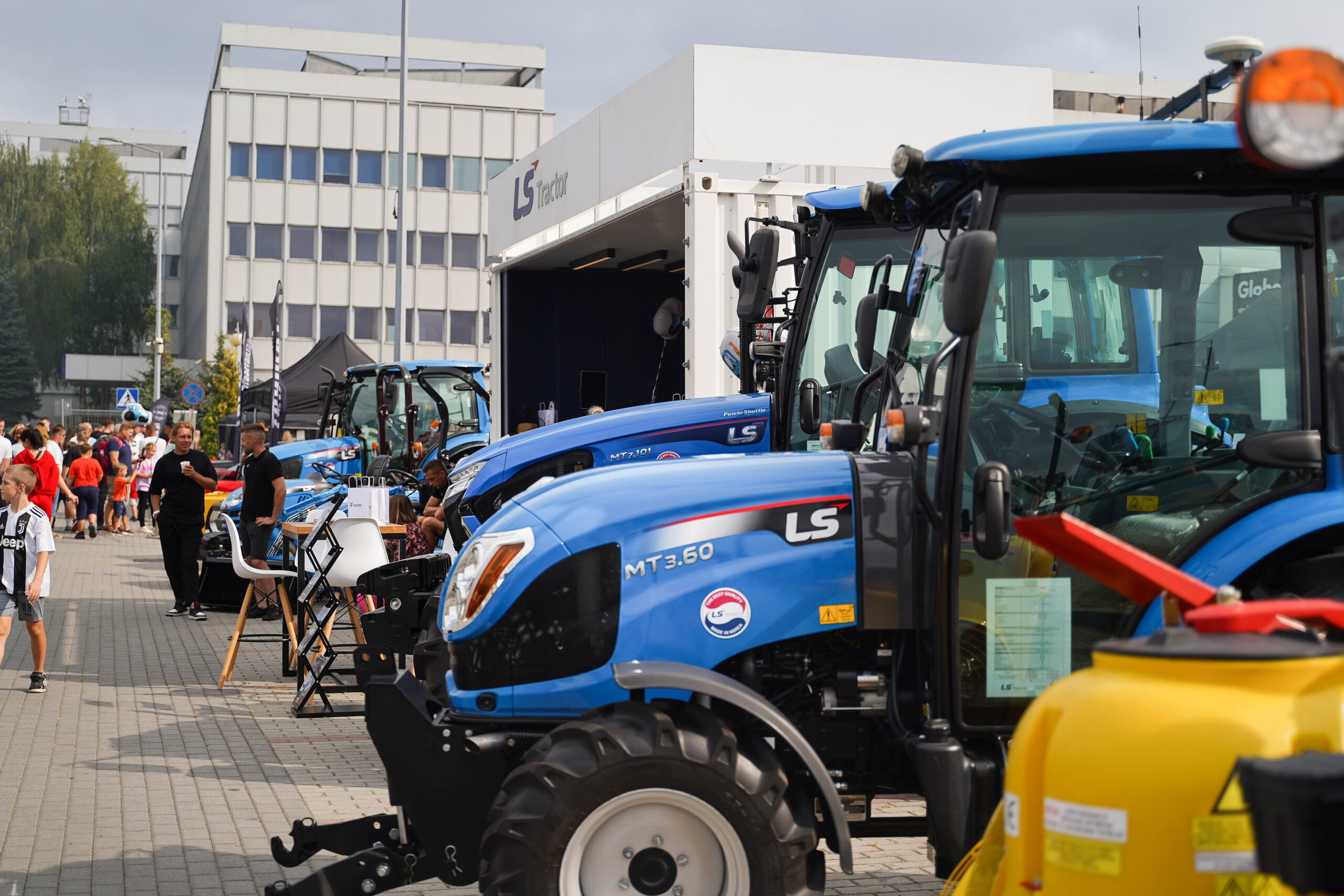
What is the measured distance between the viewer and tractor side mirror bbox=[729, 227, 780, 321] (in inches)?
257

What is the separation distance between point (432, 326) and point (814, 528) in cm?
5136

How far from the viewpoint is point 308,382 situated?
84.2ft

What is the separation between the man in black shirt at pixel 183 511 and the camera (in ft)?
46.5

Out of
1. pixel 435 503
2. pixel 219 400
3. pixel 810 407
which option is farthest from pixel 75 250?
pixel 810 407

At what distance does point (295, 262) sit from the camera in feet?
175

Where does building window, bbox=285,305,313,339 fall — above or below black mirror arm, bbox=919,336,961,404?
above

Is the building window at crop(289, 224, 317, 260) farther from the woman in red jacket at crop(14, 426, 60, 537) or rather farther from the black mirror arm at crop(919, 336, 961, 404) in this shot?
the black mirror arm at crop(919, 336, 961, 404)

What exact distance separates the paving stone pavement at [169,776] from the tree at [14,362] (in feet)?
220

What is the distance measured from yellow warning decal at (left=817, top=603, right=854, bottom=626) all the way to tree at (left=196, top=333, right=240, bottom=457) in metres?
45.1

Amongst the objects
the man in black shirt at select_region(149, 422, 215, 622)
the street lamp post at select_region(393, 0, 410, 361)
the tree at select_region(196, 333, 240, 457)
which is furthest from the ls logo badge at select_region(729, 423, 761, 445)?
the tree at select_region(196, 333, 240, 457)

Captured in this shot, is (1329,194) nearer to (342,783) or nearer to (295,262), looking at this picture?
(342,783)

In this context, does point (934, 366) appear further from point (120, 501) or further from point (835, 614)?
point (120, 501)

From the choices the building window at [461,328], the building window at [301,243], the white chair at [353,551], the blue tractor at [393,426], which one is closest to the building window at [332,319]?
the building window at [301,243]

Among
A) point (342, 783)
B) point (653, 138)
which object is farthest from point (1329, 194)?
point (653, 138)
